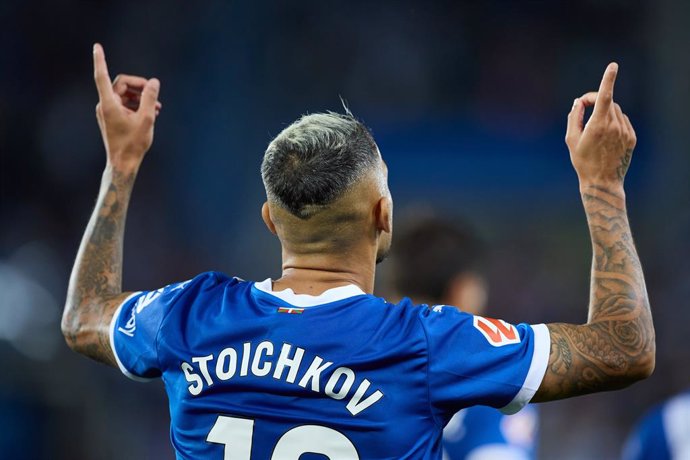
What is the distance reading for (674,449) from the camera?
3.76 meters

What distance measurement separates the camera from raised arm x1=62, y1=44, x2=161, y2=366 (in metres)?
2.48

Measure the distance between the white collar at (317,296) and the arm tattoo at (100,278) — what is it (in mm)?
468

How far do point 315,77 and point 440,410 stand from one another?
29.8ft

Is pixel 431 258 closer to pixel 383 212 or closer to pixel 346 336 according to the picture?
pixel 383 212

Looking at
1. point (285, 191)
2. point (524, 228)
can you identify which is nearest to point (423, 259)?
point (285, 191)

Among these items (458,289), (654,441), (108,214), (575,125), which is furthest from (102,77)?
(654,441)

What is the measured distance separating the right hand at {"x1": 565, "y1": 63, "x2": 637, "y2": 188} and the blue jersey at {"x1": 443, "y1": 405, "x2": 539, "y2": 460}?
4.87 feet

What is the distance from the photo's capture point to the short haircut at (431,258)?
3996 mm

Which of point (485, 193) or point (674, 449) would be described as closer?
point (674, 449)

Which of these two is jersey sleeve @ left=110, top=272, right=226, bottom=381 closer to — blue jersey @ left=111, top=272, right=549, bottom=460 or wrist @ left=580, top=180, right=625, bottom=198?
blue jersey @ left=111, top=272, right=549, bottom=460

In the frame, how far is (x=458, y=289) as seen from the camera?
13.3ft

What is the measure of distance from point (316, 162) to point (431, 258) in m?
1.86

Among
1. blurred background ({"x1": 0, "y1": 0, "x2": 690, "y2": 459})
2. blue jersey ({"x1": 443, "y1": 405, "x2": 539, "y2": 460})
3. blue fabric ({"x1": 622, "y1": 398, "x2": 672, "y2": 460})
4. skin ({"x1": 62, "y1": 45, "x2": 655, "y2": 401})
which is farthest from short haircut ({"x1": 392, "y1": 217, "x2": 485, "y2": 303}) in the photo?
blurred background ({"x1": 0, "y1": 0, "x2": 690, "y2": 459})

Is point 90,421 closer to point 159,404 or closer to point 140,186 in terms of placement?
point 159,404
